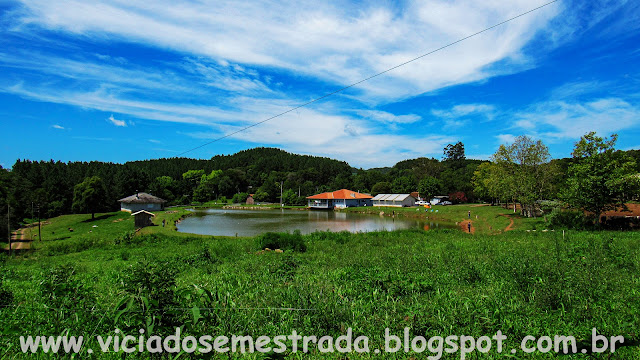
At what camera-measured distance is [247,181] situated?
11519 cm

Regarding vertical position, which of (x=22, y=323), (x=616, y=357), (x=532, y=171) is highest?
(x=532, y=171)

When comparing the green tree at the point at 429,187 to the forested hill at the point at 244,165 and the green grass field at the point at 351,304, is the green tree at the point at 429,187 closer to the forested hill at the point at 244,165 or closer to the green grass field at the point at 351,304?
the forested hill at the point at 244,165

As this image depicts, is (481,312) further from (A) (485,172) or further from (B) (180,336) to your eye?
(A) (485,172)

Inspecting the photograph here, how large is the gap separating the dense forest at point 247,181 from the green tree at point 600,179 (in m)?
1.28

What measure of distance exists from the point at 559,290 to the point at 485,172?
4968cm

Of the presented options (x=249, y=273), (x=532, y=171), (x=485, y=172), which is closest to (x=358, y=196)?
(x=485, y=172)

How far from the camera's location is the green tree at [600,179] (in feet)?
56.4

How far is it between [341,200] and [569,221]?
5573 cm

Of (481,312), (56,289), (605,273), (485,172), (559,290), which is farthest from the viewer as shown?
(485,172)

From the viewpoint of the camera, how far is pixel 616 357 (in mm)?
3180

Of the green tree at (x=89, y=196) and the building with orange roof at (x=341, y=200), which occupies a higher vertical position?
the green tree at (x=89, y=196)

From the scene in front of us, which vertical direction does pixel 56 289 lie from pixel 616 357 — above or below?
above

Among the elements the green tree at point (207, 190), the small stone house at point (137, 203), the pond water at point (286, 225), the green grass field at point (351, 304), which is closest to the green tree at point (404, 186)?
the pond water at point (286, 225)

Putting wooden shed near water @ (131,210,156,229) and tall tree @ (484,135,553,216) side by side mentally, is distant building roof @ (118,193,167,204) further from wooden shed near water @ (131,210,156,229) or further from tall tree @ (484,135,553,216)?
tall tree @ (484,135,553,216)
